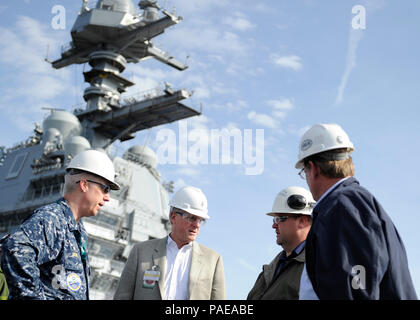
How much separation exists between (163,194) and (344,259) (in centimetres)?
3294

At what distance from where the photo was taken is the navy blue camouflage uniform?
3.64 metres

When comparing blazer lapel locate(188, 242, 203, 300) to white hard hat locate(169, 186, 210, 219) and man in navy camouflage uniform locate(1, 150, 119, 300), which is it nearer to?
white hard hat locate(169, 186, 210, 219)

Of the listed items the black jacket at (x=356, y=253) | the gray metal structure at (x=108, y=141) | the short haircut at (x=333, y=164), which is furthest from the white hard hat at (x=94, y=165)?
the gray metal structure at (x=108, y=141)

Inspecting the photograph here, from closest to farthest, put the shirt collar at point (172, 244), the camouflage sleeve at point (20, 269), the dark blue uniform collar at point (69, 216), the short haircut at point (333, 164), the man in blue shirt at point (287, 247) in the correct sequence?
the short haircut at point (333, 164), the camouflage sleeve at point (20, 269), the dark blue uniform collar at point (69, 216), the man in blue shirt at point (287, 247), the shirt collar at point (172, 244)

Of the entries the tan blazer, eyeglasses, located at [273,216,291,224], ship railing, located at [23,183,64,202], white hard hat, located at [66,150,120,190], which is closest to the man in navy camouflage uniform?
white hard hat, located at [66,150,120,190]

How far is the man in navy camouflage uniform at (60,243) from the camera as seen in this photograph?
3.65m

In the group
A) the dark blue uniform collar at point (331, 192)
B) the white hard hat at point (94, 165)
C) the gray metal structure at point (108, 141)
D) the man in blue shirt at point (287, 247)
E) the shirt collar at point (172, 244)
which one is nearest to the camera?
the dark blue uniform collar at point (331, 192)

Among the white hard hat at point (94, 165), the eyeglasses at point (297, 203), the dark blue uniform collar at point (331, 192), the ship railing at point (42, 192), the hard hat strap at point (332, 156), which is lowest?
the dark blue uniform collar at point (331, 192)

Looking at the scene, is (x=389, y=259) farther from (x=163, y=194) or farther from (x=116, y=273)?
(x=163, y=194)

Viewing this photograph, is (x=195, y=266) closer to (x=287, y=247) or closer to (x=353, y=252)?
(x=287, y=247)

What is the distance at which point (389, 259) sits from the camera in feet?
9.65

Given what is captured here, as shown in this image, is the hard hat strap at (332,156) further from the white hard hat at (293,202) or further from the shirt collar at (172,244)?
the shirt collar at (172,244)

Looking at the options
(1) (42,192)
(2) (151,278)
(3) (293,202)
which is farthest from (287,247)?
(1) (42,192)
